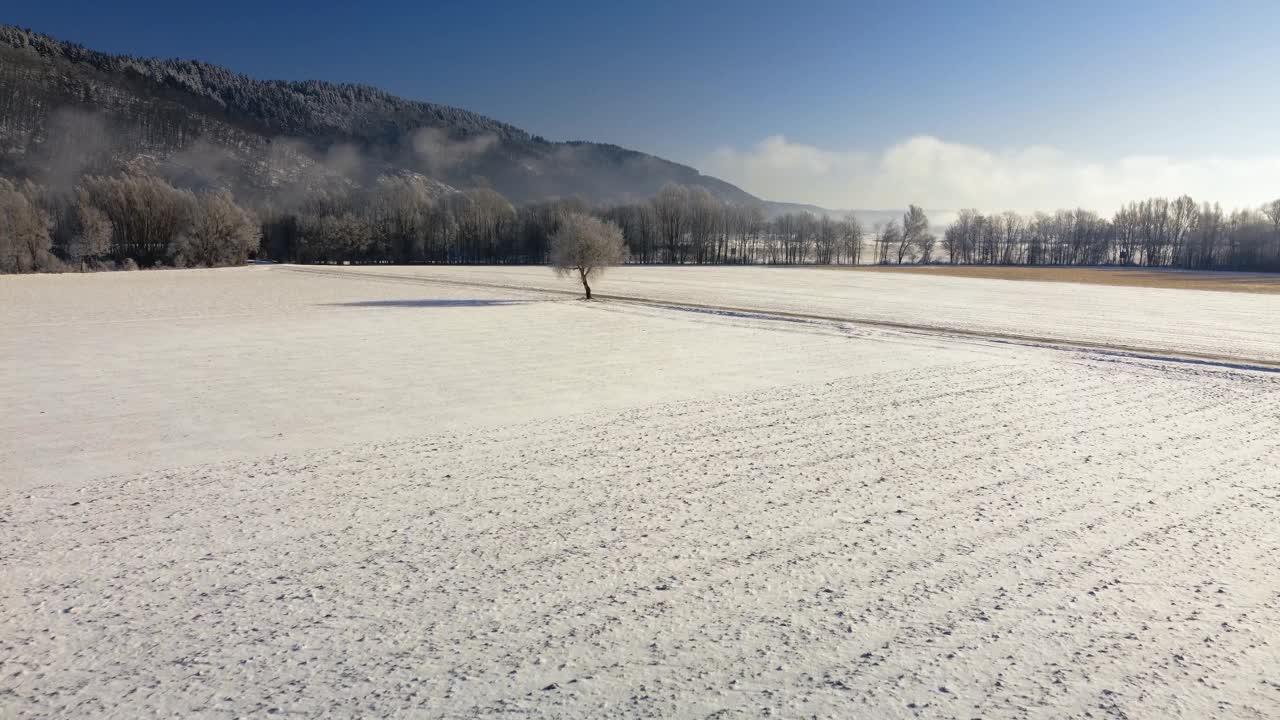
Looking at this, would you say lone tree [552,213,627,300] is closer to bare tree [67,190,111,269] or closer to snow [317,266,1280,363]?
snow [317,266,1280,363]

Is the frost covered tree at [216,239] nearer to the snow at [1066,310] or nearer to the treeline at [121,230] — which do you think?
the treeline at [121,230]

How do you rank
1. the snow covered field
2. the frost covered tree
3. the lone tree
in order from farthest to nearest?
the frost covered tree < the lone tree < the snow covered field

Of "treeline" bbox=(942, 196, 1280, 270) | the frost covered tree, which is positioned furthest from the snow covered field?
"treeline" bbox=(942, 196, 1280, 270)

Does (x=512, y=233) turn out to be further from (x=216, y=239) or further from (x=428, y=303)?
(x=428, y=303)

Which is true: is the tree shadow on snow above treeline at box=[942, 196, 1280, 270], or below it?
below

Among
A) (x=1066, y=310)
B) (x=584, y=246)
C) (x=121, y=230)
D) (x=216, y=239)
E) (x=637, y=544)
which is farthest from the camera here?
(x=121, y=230)

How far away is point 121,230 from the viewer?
97.3 meters

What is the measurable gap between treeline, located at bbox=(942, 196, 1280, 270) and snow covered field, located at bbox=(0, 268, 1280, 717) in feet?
433

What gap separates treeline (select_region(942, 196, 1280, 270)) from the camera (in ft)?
382

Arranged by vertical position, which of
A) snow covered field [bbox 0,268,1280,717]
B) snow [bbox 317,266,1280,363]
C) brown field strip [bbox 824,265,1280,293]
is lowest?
snow covered field [bbox 0,268,1280,717]

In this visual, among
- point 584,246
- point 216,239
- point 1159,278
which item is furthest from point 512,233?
point 1159,278

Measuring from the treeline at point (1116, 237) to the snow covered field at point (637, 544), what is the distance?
132010mm

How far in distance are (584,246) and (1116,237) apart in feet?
458

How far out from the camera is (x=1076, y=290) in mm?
52156
